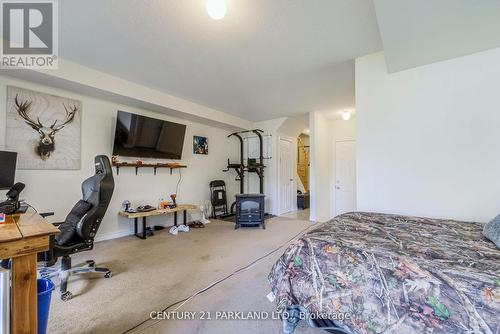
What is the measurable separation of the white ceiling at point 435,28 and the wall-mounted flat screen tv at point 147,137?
359 cm

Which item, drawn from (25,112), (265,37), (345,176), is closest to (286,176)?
(345,176)

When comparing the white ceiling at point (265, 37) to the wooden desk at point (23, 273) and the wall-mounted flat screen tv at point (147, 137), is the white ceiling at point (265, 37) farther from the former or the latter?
the wooden desk at point (23, 273)

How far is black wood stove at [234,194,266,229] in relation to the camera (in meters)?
4.37

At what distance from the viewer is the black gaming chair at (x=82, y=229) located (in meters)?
1.92

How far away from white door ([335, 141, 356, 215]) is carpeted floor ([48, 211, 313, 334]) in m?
2.50

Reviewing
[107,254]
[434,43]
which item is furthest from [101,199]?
[434,43]

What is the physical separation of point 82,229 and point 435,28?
3547 mm

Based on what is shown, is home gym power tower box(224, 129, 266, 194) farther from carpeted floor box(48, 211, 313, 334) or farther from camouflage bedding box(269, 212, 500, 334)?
camouflage bedding box(269, 212, 500, 334)

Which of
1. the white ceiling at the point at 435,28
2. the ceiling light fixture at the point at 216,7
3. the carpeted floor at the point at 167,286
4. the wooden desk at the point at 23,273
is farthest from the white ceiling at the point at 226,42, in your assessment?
the carpeted floor at the point at 167,286

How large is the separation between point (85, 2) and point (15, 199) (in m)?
2.04

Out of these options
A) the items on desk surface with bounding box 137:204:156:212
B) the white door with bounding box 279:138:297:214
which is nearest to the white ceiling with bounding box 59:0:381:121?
the items on desk surface with bounding box 137:204:156:212

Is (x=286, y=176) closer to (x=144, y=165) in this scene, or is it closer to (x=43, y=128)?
(x=144, y=165)

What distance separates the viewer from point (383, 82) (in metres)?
2.48

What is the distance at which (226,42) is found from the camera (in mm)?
2373
